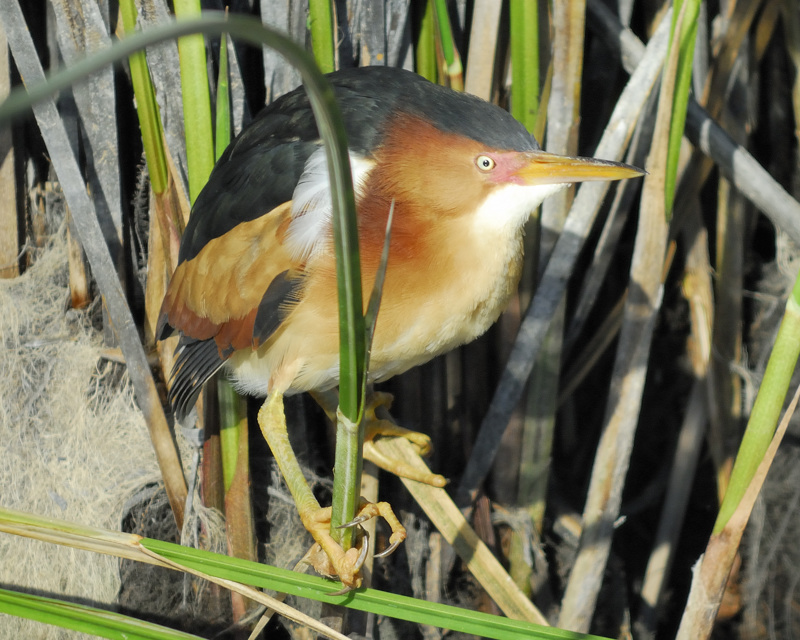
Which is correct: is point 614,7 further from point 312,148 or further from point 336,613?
point 336,613

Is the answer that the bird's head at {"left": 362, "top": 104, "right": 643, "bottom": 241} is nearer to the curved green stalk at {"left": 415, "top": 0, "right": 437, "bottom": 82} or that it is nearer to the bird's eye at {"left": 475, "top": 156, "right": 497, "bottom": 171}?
the bird's eye at {"left": 475, "top": 156, "right": 497, "bottom": 171}

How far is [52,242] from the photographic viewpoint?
1.32 meters

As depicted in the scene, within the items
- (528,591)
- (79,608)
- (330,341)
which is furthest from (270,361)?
(528,591)

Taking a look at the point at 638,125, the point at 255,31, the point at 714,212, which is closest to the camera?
the point at 255,31

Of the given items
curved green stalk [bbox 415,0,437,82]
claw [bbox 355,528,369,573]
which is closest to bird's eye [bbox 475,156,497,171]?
curved green stalk [bbox 415,0,437,82]

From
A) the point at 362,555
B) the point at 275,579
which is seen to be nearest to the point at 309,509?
the point at 362,555

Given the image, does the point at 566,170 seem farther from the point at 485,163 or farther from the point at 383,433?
the point at 383,433

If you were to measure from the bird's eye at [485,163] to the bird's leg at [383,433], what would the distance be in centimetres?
46

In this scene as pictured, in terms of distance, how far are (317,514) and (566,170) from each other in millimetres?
537

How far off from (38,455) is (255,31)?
3.72ft

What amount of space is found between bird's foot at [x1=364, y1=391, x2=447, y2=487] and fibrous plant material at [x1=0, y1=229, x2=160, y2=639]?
378mm

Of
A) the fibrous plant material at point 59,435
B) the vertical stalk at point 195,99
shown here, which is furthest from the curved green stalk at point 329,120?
the fibrous plant material at point 59,435

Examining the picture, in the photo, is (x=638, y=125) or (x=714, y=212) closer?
(x=638, y=125)

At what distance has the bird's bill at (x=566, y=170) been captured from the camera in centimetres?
88
